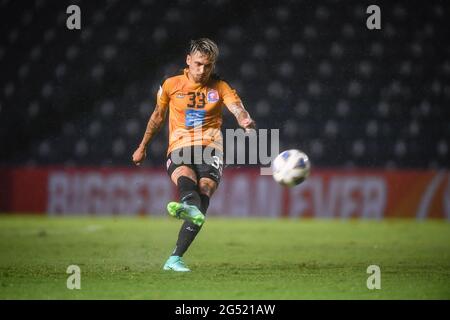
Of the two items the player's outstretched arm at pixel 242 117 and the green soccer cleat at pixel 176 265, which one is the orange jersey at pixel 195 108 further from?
the green soccer cleat at pixel 176 265

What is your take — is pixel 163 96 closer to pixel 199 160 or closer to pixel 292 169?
pixel 199 160

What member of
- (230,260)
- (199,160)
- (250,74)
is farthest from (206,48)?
(250,74)

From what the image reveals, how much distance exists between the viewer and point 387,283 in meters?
5.32

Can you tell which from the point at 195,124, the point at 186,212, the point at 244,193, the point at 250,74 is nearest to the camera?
the point at 186,212

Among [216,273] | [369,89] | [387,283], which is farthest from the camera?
[369,89]

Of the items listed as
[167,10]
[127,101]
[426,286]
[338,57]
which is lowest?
[426,286]

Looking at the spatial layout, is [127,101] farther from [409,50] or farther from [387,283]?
[387,283]

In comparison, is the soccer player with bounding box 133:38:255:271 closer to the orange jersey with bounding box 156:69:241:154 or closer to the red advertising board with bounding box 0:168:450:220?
the orange jersey with bounding box 156:69:241:154

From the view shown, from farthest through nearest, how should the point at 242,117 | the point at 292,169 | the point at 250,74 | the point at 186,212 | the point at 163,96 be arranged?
the point at 250,74 < the point at 163,96 < the point at 242,117 < the point at 292,169 < the point at 186,212

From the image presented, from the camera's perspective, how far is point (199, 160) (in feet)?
19.8

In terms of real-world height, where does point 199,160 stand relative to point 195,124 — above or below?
below

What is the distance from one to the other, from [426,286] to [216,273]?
5.45 feet

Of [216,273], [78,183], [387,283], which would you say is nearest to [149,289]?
[216,273]

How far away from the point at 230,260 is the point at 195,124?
1.59 metres
